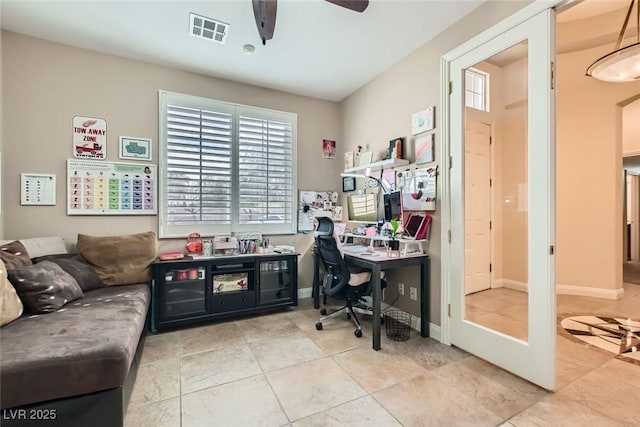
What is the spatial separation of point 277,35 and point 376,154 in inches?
64.6

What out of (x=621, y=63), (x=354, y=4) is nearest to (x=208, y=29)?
(x=354, y=4)

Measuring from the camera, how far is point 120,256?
2.64 meters

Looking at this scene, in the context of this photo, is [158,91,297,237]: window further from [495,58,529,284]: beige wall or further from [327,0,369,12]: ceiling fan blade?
[495,58,529,284]: beige wall

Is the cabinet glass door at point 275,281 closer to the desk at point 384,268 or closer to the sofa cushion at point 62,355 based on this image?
the desk at point 384,268

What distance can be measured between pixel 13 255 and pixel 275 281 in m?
2.21

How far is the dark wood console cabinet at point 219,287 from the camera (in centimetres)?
277

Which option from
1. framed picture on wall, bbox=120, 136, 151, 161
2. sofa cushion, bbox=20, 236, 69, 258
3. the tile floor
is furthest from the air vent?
the tile floor

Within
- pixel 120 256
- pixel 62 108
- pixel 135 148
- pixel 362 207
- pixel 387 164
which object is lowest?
pixel 120 256

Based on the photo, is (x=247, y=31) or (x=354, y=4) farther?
(x=247, y=31)

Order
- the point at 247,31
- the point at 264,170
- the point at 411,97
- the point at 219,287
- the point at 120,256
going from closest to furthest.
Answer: the point at 247,31 → the point at 120,256 → the point at 411,97 → the point at 219,287 → the point at 264,170

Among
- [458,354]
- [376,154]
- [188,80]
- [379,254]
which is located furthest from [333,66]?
[458,354]

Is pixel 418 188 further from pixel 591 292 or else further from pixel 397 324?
pixel 591 292

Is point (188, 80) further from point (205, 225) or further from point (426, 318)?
point (426, 318)

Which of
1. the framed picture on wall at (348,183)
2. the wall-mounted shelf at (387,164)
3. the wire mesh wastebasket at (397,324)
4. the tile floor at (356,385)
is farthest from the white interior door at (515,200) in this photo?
the framed picture on wall at (348,183)
